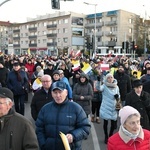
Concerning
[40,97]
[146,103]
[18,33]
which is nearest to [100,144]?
[146,103]

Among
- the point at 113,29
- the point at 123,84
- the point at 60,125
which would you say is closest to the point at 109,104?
the point at 123,84

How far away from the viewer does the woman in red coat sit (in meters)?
3.12

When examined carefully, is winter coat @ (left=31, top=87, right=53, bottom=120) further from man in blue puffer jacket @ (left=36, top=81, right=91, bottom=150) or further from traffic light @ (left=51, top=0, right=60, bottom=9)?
traffic light @ (left=51, top=0, right=60, bottom=9)

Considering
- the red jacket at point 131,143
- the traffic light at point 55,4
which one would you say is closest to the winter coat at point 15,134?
the red jacket at point 131,143

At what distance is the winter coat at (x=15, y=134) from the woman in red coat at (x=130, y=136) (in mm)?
852

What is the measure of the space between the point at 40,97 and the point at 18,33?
103 metres

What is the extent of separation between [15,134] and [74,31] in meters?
82.1

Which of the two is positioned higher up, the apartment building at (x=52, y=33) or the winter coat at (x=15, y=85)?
the apartment building at (x=52, y=33)

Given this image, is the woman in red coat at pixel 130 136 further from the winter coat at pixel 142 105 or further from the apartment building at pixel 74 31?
the apartment building at pixel 74 31

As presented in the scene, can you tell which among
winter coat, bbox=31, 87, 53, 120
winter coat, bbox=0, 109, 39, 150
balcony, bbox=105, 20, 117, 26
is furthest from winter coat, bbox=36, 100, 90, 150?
balcony, bbox=105, 20, 117, 26

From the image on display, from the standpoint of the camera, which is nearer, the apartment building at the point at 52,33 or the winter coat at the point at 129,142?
the winter coat at the point at 129,142

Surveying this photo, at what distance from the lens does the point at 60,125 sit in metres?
3.70

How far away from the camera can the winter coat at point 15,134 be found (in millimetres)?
2914

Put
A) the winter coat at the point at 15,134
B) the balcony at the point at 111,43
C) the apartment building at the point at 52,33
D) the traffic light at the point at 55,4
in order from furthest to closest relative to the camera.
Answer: the apartment building at the point at 52,33 → the balcony at the point at 111,43 → the traffic light at the point at 55,4 → the winter coat at the point at 15,134
